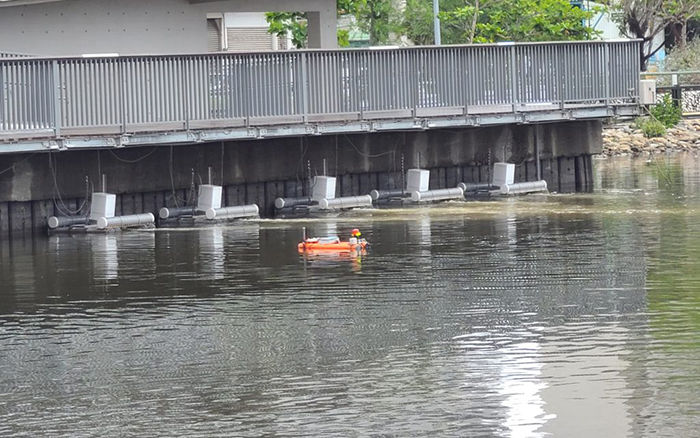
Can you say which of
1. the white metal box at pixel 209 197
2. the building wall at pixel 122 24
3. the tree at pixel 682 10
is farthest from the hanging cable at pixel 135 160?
the tree at pixel 682 10

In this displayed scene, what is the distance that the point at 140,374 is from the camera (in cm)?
1794

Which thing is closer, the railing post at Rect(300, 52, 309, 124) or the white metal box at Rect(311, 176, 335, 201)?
the railing post at Rect(300, 52, 309, 124)

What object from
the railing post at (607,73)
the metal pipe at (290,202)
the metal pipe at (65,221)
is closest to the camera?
the metal pipe at (65,221)

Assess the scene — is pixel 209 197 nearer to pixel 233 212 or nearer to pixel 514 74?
pixel 233 212

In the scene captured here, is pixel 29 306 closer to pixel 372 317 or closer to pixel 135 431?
pixel 372 317

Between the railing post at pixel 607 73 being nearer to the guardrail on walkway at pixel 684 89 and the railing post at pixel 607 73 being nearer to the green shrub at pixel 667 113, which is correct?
the guardrail on walkway at pixel 684 89

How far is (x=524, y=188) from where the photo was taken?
39.0m

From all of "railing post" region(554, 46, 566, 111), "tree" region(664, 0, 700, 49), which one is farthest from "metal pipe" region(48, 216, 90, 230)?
"tree" region(664, 0, 700, 49)

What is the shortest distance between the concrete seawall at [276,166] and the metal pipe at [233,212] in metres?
0.82

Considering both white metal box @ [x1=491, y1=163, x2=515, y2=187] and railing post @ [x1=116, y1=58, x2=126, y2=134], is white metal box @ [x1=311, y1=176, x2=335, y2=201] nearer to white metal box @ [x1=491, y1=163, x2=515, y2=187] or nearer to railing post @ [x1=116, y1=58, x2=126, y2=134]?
white metal box @ [x1=491, y1=163, x2=515, y2=187]

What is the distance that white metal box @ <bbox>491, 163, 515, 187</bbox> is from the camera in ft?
128

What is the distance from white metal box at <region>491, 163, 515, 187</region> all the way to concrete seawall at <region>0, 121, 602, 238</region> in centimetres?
44

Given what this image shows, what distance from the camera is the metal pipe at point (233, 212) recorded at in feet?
109

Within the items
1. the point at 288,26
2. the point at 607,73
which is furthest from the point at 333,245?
the point at 288,26
